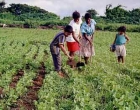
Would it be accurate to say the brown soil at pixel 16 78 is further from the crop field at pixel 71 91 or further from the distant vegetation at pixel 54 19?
the distant vegetation at pixel 54 19

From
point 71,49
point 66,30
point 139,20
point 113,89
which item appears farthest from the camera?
point 139,20

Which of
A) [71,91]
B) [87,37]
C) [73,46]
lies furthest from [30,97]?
[87,37]

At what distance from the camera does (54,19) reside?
186ft

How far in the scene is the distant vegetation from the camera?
45516 mm

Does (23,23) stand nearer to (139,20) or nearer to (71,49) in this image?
(139,20)

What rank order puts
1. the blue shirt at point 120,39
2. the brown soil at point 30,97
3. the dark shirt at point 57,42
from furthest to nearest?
1. the blue shirt at point 120,39
2. the dark shirt at point 57,42
3. the brown soil at point 30,97

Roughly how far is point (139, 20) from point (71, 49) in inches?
1610

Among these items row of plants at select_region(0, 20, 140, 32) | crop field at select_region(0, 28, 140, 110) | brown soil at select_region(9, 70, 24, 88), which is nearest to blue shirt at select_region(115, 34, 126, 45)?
crop field at select_region(0, 28, 140, 110)

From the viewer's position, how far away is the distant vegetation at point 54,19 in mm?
45516

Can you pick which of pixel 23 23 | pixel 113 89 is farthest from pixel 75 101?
pixel 23 23

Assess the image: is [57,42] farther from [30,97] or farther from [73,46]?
[30,97]

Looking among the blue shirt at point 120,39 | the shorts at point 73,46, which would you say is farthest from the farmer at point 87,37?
the blue shirt at point 120,39

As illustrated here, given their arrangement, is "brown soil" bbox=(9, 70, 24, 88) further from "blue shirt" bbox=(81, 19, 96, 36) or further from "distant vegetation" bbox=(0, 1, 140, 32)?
"distant vegetation" bbox=(0, 1, 140, 32)

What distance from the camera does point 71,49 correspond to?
12.8m
